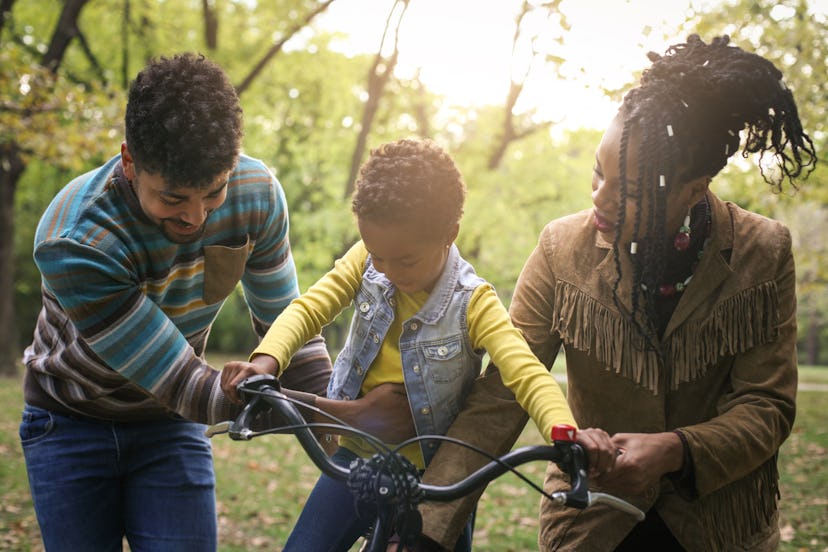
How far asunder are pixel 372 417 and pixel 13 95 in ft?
31.8

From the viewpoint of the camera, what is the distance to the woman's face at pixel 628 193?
234cm

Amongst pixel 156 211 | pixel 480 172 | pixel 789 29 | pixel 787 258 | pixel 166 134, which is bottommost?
pixel 480 172

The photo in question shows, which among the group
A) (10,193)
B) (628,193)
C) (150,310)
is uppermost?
(628,193)

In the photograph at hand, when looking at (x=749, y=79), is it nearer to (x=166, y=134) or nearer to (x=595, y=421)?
(x=595, y=421)

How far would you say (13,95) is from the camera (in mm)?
10367

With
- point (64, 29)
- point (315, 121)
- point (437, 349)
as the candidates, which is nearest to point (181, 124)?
point (437, 349)

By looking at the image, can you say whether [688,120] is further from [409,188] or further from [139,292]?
[139,292]

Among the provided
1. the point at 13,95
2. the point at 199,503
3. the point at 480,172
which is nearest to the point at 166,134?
the point at 199,503

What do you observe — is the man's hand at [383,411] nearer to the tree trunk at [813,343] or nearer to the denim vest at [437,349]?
the denim vest at [437,349]

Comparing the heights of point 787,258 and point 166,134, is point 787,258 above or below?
below

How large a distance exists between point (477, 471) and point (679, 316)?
0.89 meters

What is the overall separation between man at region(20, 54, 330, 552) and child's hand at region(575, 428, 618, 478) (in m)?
1.05

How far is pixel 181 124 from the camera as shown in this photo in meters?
2.27

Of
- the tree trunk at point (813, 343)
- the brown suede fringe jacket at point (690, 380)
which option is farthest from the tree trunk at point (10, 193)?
the tree trunk at point (813, 343)
